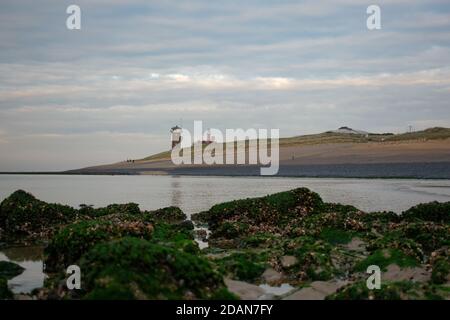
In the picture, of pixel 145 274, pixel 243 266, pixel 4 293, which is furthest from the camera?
pixel 243 266

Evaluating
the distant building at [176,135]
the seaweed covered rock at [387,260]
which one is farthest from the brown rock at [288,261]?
the distant building at [176,135]

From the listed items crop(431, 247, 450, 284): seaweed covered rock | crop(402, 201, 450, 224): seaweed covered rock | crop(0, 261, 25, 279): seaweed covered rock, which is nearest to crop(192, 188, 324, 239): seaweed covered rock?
crop(402, 201, 450, 224): seaweed covered rock

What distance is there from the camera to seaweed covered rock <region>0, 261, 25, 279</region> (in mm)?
14109

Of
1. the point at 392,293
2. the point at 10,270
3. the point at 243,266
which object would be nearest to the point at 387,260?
the point at 243,266

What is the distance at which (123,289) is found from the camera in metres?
9.62

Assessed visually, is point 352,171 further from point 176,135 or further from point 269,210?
point 176,135

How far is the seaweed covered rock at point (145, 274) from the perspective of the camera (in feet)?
31.9

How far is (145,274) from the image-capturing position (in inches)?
398

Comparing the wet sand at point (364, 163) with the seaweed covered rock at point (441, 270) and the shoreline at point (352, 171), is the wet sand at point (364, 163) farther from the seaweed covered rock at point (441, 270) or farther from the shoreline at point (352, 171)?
the seaweed covered rock at point (441, 270)

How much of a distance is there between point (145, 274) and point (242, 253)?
555 cm

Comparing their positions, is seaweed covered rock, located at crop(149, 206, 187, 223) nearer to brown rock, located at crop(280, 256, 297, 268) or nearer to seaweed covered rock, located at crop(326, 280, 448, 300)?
brown rock, located at crop(280, 256, 297, 268)

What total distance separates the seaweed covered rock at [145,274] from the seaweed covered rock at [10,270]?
422 centimetres
